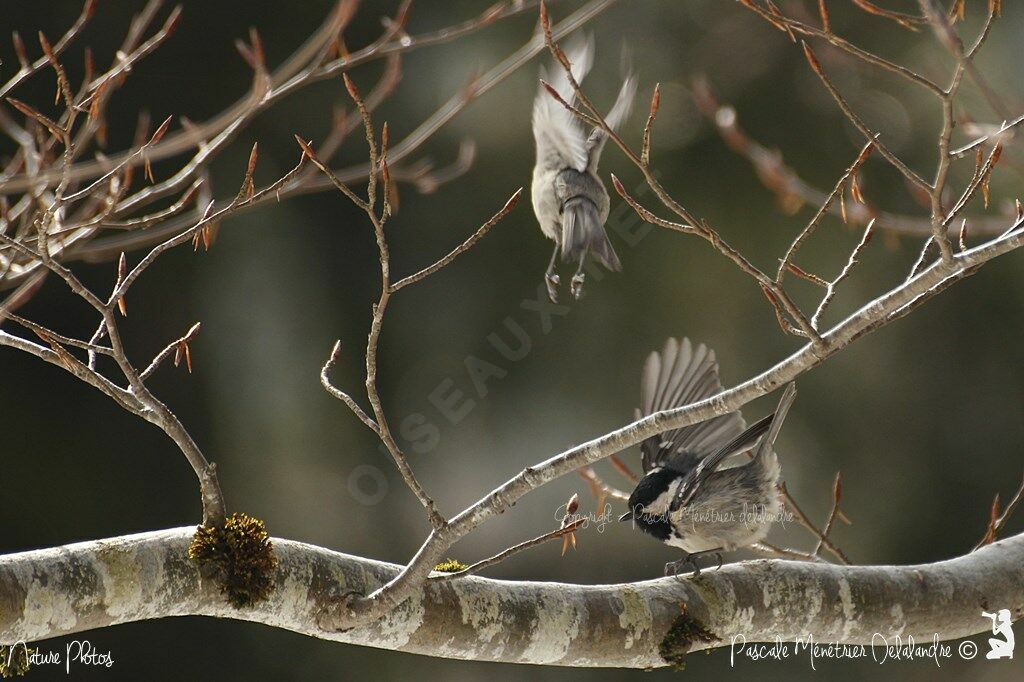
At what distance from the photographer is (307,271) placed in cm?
472

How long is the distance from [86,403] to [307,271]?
3.83ft

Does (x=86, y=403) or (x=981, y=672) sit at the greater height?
(x=86, y=403)

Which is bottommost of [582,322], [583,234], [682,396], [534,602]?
[534,602]

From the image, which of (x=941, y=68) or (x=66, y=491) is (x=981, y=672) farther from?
(x=66, y=491)

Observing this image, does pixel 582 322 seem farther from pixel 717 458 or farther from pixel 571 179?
pixel 571 179

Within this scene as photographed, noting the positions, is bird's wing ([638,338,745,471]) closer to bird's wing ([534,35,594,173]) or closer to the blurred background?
bird's wing ([534,35,594,173])

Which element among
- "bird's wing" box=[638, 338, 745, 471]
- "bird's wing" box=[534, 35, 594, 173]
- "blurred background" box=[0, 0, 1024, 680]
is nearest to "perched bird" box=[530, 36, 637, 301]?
"bird's wing" box=[534, 35, 594, 173]

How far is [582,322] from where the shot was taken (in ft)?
15.3

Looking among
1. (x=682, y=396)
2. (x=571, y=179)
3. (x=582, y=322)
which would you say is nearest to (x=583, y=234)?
(x=571, y=179)

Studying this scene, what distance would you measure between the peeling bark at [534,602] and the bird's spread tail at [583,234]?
0.60 metres

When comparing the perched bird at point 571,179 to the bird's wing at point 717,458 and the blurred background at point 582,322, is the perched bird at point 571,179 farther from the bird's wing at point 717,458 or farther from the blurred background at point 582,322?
the blurred background at point 582,322

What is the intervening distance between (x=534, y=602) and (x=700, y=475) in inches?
27.2

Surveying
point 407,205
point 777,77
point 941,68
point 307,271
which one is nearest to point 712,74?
point 777,77

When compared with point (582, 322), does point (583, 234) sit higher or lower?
lower
